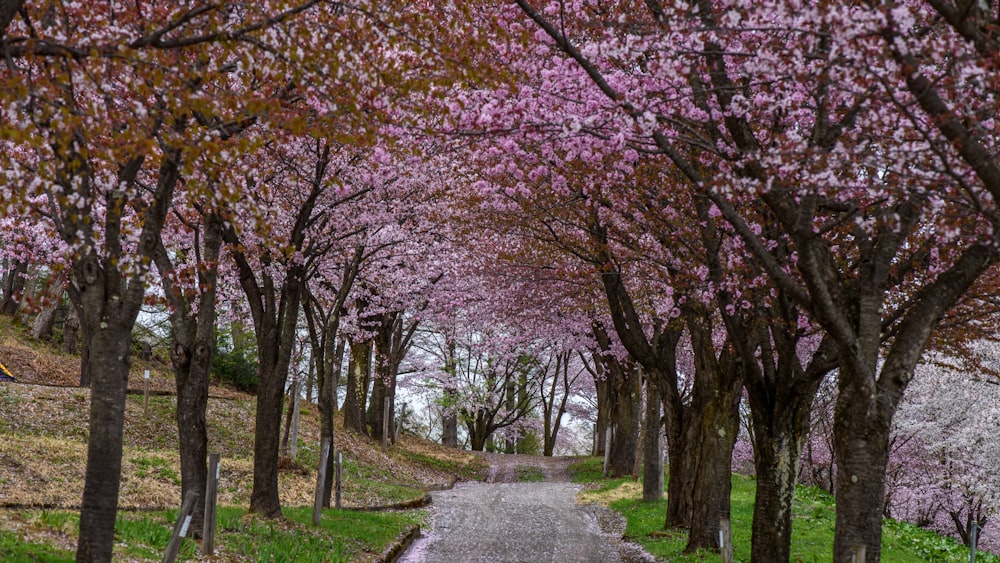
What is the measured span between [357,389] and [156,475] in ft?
47.3

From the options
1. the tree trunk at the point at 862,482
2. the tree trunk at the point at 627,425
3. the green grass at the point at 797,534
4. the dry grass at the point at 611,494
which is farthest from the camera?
the tree trunk at the point at 627,425

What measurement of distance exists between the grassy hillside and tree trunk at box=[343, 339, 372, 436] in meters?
1.24

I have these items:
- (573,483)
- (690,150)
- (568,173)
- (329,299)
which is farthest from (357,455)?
(690,150)

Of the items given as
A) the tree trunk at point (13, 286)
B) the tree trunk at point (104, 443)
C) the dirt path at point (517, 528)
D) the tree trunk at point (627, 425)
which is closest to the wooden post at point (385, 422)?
the dirt path at point (517, 528)

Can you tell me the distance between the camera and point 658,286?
18.3m

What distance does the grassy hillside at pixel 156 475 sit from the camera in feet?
32.0

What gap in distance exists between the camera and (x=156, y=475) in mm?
15805

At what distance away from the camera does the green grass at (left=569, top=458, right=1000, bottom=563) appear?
48.9 feet

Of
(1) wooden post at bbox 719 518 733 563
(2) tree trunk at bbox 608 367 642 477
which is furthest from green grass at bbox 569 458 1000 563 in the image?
(1) wooden post at bbox 719 518 733 563

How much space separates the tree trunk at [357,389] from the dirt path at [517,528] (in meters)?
4.70

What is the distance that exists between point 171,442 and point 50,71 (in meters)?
15.8

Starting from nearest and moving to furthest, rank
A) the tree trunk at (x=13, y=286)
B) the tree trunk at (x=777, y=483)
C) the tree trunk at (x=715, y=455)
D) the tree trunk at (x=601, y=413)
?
1. the tree trunk at (x=777, y=483)
2. the tree trunk at (x=715, y=455)
3. the tree trunk at (x=13, y=286)
4. the tree trunk at (x=601, y=413)

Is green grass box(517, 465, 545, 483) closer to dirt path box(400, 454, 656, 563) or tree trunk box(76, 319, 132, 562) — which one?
dirt path box(400, 454, 656, 563)

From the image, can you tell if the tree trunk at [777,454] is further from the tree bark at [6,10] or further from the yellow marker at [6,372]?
the yellow marker at [6,372]
